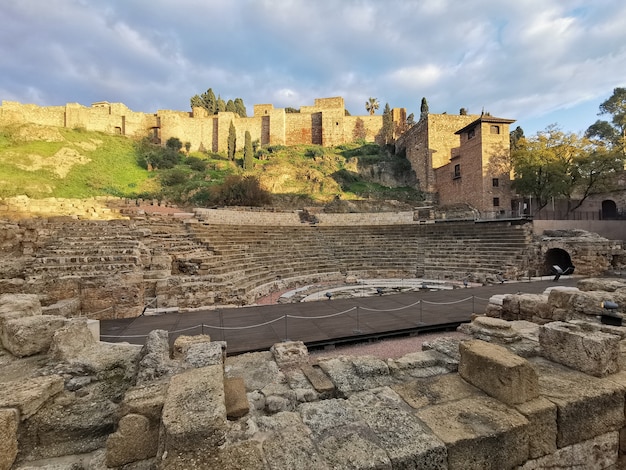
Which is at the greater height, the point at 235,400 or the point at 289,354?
the point at 235,400

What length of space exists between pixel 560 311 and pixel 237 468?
22.3 ft

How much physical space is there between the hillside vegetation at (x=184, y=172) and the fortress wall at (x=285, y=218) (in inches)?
136

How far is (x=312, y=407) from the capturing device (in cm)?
254

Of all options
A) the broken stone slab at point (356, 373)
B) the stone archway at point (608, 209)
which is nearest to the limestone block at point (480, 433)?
the broken stone slab at point (356, 373)

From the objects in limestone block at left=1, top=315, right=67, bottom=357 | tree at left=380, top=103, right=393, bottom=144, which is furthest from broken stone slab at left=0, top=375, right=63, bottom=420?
tree at left=380, top=103, right=393, bottom=144

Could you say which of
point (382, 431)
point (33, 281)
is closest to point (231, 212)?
point (33, 281)

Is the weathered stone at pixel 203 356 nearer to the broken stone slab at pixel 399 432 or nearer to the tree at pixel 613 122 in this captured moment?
the broken stone slab at pixel 399 432

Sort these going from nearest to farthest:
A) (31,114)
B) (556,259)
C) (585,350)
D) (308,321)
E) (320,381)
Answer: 1. (585,350)
2. (320,381)
3. (308,321)
4. (556,259)
5. (31,114)

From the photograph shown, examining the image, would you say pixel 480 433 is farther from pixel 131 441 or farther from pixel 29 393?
pixel 29 393

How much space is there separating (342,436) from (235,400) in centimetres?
90

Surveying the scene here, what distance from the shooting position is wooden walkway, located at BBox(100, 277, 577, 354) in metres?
6.14

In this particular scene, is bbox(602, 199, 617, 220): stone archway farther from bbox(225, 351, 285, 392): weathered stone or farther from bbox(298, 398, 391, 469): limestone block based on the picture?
bbox(298, 398, 391, 469): limestone block

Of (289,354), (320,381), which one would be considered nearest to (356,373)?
(320,381)

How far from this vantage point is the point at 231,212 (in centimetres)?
1916
